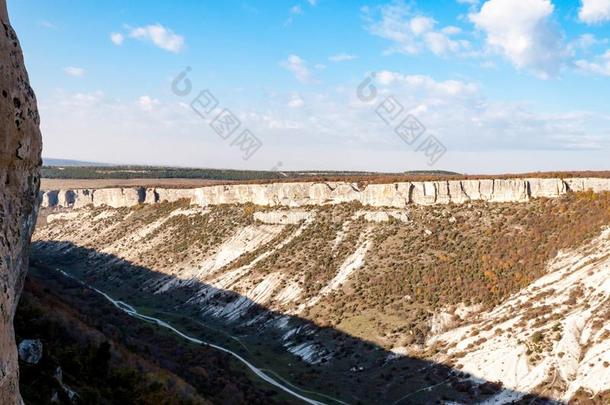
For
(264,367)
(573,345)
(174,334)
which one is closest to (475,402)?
(573,345)

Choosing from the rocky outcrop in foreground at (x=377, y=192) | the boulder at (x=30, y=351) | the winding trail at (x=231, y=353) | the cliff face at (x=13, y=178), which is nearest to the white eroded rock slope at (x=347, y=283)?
the rocky outcrop in foreground at (x=377, y=192)

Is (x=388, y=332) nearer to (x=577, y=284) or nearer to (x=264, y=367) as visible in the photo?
(x=264, y=367)

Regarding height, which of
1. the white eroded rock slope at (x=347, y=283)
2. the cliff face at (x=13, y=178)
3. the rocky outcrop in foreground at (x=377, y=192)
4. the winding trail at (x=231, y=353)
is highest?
the rocky outcrop in foreground at (x=377, y=192)

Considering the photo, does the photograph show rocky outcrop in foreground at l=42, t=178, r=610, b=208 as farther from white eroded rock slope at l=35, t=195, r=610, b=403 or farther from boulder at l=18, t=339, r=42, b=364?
boulder at l=18, t=339, r=42, b=364

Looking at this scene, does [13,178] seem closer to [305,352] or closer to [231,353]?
[231,353]

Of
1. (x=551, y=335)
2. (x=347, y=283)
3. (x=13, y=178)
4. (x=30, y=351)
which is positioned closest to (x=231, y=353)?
(x=347, y=283)

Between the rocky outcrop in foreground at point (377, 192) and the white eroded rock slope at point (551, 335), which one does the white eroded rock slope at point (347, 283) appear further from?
the rocky outcrop in foreground at point (377, 192)
